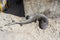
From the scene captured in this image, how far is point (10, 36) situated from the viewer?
2.13 metres

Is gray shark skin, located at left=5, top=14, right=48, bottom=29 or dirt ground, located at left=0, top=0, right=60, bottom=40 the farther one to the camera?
gray shark skin, located at left=5, top=14, right=48, bottom=29

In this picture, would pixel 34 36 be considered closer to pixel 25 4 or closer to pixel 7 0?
pixel 25 4

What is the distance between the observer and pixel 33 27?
2283 mm

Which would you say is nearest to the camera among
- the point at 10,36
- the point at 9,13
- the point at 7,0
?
the point at 10,36

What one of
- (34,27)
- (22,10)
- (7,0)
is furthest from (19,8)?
(34,27)

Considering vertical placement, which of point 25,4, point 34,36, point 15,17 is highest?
point 25,4

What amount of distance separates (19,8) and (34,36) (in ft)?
1.75

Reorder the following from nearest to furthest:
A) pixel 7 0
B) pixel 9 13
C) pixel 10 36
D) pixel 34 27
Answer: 1. pixel 10 36
2. pixel 34 27
3. pixel 9 13
4. pixel 7 0

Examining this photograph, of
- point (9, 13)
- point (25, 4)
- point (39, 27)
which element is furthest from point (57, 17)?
point (9, 13)

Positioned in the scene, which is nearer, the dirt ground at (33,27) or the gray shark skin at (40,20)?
the dirt ground at (33,27)

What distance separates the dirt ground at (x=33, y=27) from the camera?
7.07ft

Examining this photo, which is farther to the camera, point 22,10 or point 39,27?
point 22,10

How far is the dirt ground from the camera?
2156 mm

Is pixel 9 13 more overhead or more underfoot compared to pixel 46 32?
more overhead
